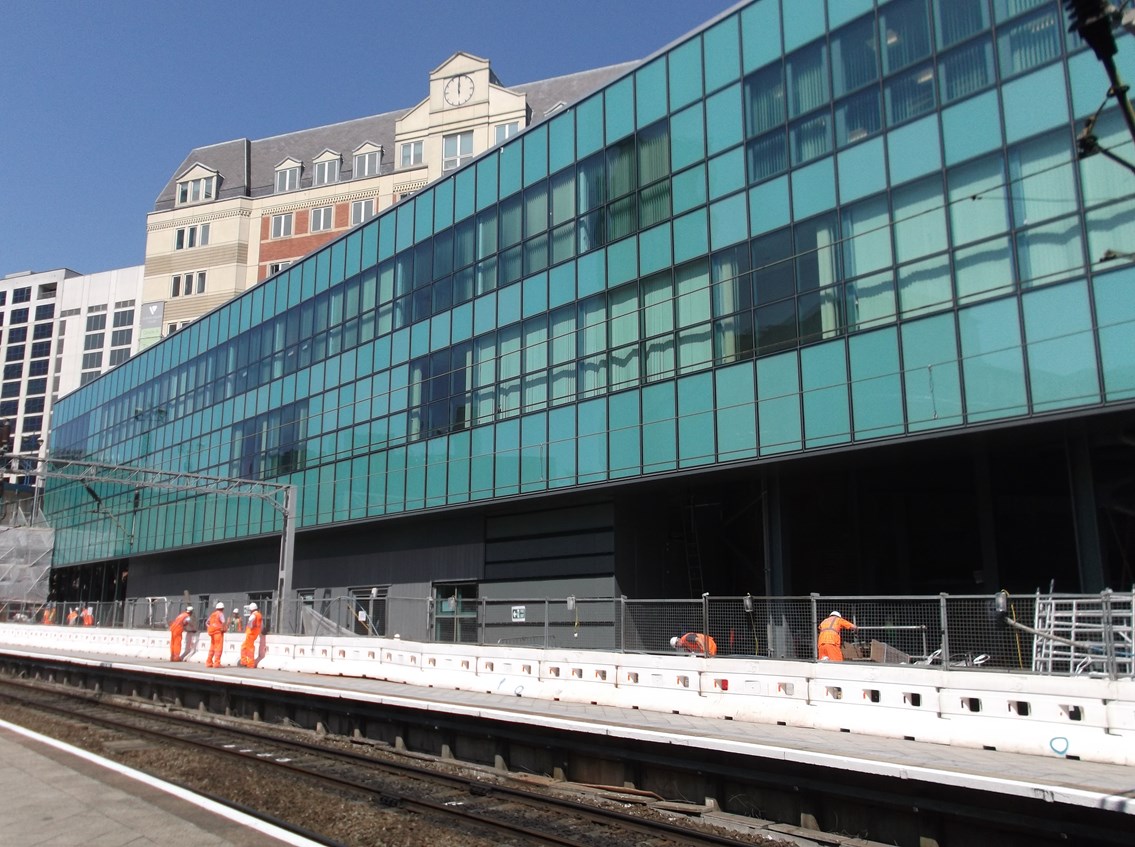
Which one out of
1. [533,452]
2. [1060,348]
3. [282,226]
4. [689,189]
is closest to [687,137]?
[689,189]

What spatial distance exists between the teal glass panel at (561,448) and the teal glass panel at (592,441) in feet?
1.15

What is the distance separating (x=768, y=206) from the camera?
915 inches

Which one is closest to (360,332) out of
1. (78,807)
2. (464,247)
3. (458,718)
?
(464,247)

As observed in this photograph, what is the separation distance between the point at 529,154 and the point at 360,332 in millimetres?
10830

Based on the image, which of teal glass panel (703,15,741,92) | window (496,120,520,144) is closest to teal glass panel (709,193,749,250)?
teal glass panel (703,15,741,92)

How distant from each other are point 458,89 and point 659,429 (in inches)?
1451

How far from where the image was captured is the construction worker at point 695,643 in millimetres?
16094

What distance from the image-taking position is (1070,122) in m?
18.1

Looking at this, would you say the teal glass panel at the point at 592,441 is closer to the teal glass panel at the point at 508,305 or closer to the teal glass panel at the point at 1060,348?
the teal glass panel at the point at 508,305

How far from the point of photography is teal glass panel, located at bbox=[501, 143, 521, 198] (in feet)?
103

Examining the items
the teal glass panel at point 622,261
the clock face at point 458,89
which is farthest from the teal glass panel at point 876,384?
the clock face at point 458,89

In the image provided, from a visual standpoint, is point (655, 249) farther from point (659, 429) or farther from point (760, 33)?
point (760, 33)

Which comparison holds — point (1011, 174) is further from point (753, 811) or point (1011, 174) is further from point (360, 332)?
point (360, 332)

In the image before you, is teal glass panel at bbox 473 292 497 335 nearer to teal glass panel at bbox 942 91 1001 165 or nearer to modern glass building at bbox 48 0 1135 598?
modern glass building at bbox 48 0 1135 598
